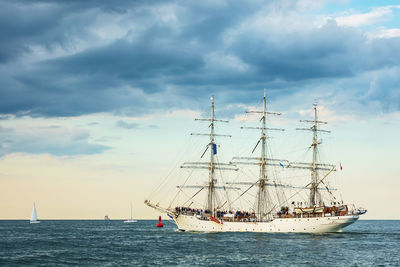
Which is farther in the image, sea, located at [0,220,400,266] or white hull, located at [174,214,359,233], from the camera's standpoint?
white hull, located at [174,214,359,233]

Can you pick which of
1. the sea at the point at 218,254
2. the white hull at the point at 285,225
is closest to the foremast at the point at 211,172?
the white hull at the point at 285,225

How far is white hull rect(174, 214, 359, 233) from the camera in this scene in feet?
361

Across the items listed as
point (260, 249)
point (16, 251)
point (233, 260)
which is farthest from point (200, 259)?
point (16, 251)

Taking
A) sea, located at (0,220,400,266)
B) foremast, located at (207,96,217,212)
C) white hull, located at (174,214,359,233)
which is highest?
foremast, located at (207,96,217,212)

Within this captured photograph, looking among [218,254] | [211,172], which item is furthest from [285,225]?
[218,254]

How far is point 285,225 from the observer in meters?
112

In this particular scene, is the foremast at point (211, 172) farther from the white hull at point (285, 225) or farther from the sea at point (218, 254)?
the sea at point (218, 254)

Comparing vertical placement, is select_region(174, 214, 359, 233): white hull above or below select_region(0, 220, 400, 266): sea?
above

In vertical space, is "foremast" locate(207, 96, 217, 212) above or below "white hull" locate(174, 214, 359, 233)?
above

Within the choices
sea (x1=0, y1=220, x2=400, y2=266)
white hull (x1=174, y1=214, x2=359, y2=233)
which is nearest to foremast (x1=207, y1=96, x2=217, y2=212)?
white hull (x1=174, y1=214, x2=359, y2=233)

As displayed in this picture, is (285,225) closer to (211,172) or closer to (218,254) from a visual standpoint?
(211,172)

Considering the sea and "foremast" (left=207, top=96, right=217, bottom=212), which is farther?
"foremast" (left=207, top=96, right=217, bottom=212)

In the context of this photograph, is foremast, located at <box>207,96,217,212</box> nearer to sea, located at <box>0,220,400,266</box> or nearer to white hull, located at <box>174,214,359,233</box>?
white hull, located at <box>174,214,359,233</box>

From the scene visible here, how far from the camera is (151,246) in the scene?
8538cm
